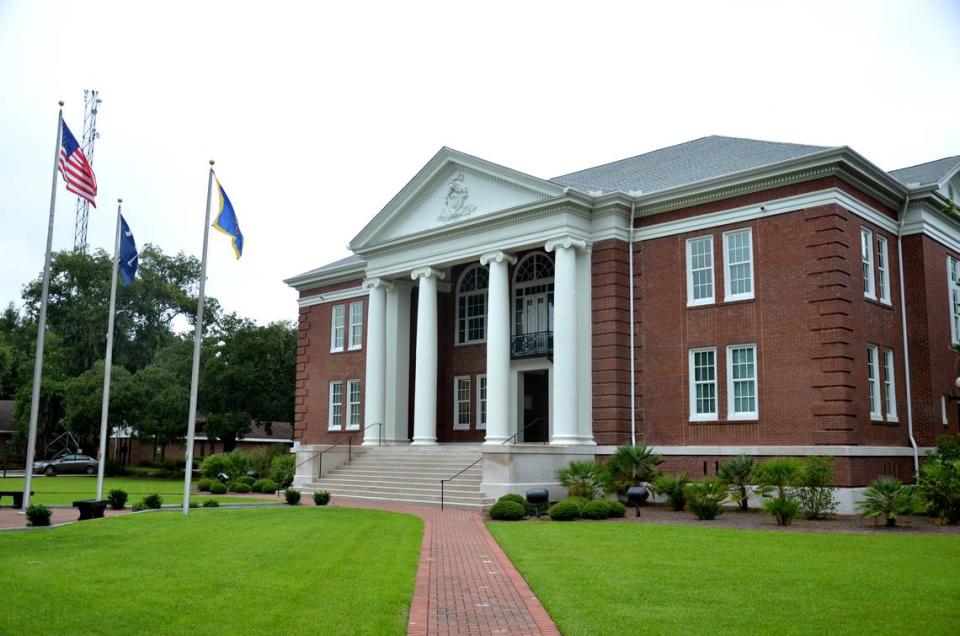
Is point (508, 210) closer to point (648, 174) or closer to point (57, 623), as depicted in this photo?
point (648, 174)

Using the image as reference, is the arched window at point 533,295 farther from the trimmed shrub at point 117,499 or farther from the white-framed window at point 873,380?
the trimmed shrub at point 117,499

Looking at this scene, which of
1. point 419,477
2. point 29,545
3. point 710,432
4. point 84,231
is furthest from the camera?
point 84,231

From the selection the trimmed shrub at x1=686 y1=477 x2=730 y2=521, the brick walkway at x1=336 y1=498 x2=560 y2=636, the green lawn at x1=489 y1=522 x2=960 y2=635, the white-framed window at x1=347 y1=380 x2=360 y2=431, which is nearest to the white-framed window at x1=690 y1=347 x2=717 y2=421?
the trimmed shrub at x1=686 y1=477 x2=730 y2=521

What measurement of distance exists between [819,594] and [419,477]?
19399 mm

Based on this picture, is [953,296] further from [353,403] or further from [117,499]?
[117,499]

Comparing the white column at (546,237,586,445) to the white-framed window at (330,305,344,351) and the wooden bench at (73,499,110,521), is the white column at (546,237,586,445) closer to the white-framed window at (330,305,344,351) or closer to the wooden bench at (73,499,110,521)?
the wooden bench at (73,499,110,521)

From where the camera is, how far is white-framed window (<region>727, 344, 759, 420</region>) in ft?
82.8

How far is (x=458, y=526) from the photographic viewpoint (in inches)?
774

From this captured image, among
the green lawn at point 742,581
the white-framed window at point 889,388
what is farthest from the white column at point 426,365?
the white-framed window at point 889,388

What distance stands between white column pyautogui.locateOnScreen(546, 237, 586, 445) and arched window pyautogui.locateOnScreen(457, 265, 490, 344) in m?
7.49

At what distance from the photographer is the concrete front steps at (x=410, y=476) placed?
26.8m

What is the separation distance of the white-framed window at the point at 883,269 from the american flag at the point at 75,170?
22261 millimetres

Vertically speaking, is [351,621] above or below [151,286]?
below

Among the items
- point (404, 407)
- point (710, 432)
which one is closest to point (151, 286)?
point (404, 407)
